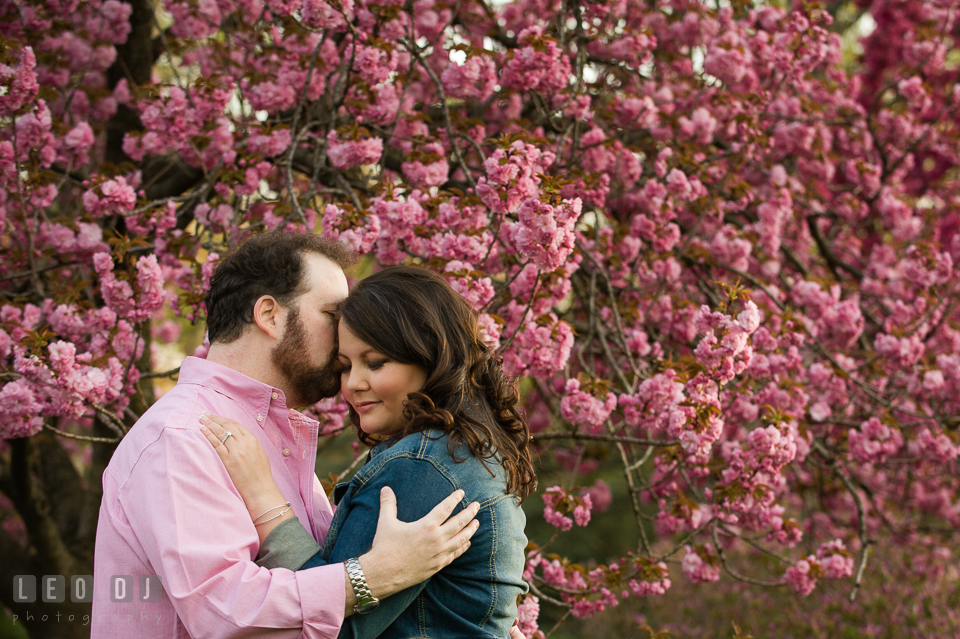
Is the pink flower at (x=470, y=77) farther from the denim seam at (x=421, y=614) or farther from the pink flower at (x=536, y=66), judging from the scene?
the denim seam at (x=421, y=614)

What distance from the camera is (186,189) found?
4.34 metres

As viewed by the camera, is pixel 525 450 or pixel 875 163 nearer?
pixel 525 450

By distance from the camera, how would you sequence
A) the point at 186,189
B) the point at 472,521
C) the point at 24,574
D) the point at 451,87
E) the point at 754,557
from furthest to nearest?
the point at 754,557 < the point at 186,189 < the point at 24,574 < the point at 451,87 < the point at 472,521

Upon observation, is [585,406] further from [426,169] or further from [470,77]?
[470,77]

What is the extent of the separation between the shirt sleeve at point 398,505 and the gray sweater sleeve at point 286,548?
0.07 metres

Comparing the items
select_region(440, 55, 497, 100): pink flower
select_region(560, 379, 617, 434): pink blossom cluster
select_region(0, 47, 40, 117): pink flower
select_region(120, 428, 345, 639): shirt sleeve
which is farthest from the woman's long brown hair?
select_region(0, 47, 40, 117): pink flower

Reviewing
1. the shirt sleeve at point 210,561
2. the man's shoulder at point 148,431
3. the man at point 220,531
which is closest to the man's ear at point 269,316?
the man at point 220,531

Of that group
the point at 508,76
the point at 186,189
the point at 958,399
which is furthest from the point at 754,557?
the point at 186,189

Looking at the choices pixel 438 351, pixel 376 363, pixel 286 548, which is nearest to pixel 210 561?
pixel 286 548

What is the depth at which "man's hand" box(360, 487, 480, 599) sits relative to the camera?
156 cm

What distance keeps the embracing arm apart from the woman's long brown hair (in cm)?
19

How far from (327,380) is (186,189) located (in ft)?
9.23

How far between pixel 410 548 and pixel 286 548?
30 cm

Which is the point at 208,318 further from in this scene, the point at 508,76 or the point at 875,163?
the point at 875,163
